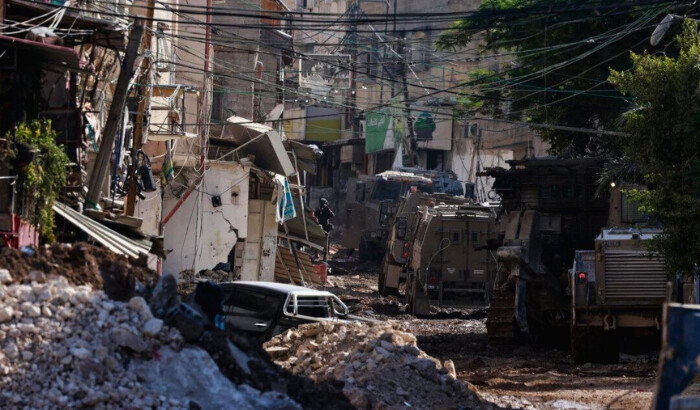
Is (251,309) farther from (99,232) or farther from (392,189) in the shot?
(392,189)

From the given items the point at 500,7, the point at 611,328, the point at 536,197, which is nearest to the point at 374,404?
the point at 611,328

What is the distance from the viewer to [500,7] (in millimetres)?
30141

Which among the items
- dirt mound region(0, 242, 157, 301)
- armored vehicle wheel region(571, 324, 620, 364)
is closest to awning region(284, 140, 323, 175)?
armored vehicle wheel region(571, 324, 620, 364)

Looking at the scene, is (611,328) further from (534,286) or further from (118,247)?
(118,247)

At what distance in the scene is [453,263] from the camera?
2834 cm

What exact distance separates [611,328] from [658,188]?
3.80 m

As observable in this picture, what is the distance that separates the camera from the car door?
1738 centimetres

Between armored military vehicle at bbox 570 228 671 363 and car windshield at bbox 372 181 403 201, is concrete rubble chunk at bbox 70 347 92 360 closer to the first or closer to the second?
armored military vehicle at bbox 570 228 671 363

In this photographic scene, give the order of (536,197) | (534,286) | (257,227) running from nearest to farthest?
(534,286) < (536,197) < (257,227)

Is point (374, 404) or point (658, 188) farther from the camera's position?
point (658, 188)

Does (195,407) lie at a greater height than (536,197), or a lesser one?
lesser

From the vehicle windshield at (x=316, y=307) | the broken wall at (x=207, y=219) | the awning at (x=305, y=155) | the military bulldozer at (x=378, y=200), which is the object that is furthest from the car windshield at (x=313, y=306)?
the military bulldozer at (x=378, y=200)

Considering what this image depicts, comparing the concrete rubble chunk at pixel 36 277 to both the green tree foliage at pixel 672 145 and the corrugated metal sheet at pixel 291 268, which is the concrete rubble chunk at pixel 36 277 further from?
the corrugated metal sheet at pixel 291 268

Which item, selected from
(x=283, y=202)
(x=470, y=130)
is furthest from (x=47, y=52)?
(x=470, y=130)
